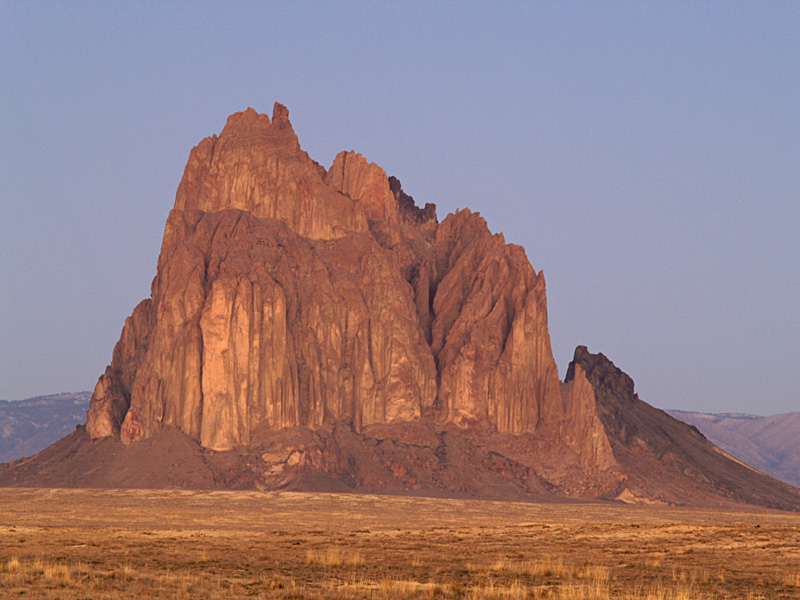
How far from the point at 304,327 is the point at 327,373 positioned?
27.2 ft

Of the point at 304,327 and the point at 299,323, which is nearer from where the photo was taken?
the point at 299,323

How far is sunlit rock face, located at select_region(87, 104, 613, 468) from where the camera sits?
165 meters

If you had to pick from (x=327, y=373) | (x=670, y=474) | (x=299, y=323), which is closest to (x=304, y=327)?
(x=299, y=323)

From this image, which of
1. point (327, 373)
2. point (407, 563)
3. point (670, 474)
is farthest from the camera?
point (670, 474)

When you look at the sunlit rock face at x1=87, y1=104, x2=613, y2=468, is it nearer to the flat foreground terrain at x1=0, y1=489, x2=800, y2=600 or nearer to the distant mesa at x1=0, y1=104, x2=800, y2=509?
the distant mesa at x1=0, y1=104, x2=800, y2=509

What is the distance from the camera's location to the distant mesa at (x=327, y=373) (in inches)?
6398

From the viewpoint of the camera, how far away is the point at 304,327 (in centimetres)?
17362

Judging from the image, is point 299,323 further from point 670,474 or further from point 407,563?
point 407,563

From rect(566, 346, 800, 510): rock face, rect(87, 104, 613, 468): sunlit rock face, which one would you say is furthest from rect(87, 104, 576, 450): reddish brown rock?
rect(566, 346, 800, 510): rock face

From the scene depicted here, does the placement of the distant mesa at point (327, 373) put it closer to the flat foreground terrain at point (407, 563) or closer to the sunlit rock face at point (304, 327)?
the sunlit rock face at point (304, 327)

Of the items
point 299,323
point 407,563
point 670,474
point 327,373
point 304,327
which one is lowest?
point 407,563

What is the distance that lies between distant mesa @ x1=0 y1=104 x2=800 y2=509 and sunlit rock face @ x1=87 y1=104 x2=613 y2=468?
304mm

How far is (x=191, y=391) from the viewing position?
165750mm

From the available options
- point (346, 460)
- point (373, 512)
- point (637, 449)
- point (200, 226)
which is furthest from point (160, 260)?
point (637, 449)
